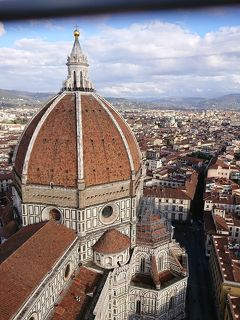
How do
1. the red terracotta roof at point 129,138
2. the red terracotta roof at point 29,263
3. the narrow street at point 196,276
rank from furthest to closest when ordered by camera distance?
the narrow street at point 196,276 < the red terracotta roof at point 129,138 < the red terracotta roof at point 29,263

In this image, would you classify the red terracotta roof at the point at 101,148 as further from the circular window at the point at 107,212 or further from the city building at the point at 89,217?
the circular window at the point at 107,212

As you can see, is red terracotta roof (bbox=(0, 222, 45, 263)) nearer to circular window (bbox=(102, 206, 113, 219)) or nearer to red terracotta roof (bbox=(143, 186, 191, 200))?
circular window (bbox=(102, 206, 113, 219))

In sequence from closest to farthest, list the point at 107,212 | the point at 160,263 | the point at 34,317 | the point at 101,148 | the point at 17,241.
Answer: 1. the point at 34,317
2. the point at 17,241
3. the point at 101,148
4. the point at 107,212
5. the point at 160,263

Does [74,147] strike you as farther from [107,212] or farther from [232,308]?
[232,308]

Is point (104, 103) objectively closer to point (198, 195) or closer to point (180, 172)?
point (198, 195)

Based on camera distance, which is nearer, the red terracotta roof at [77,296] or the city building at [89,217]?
the red terracotta roof at [77,296]

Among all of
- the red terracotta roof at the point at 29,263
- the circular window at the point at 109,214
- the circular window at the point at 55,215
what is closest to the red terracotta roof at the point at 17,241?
the red terracotta roof at the point at 29,263

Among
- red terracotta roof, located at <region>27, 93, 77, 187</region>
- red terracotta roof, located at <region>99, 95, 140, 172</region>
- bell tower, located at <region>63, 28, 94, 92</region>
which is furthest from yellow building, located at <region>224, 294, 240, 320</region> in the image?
bell tower, located at <region>63, 28, 94, 92</region>

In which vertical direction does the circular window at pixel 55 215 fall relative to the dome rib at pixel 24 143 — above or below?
below

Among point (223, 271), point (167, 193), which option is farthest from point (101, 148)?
point (167, 193)
